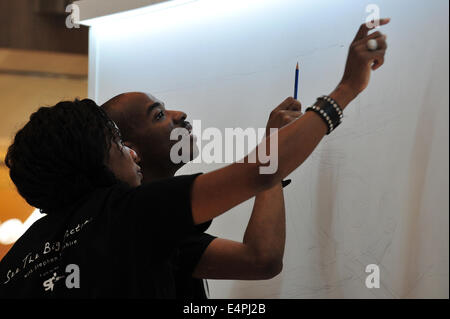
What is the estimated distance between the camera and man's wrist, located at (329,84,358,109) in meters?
0.95

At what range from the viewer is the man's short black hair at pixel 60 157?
987 mm

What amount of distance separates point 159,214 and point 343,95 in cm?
33

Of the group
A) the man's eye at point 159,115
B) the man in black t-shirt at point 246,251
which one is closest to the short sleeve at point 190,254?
the man in black t-shirt at point 246,251

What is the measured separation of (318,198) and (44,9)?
138 cm

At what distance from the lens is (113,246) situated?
0.90 meters

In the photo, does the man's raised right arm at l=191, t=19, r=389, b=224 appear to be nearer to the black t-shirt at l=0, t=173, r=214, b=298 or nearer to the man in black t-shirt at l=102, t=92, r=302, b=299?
the black t-shirt at l=0, t=173, r=214, b=298

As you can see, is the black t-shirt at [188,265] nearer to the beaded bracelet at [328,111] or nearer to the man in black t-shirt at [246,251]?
the man in black t-shirt at [246,251]

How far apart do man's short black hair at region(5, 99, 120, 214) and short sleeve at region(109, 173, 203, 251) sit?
13 cm

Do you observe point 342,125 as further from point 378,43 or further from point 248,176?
point 248,176

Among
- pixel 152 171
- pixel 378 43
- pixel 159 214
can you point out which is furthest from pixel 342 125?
pixel 159 214

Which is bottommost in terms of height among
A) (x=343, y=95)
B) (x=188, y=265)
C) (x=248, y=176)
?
(x=188, y=265)

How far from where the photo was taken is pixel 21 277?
3.23 ft

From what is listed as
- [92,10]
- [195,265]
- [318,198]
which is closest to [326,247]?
[318,198]

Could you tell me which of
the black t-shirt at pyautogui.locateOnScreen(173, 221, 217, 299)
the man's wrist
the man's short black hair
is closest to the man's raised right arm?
the man's wrist
